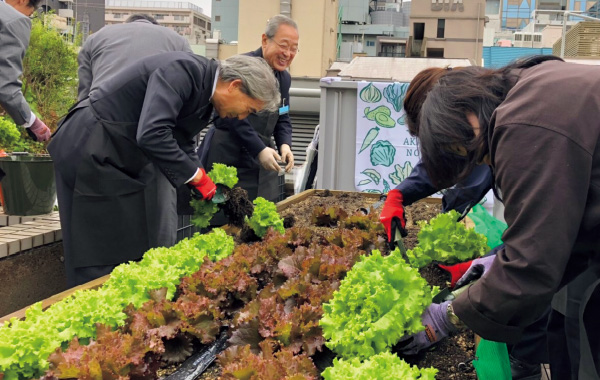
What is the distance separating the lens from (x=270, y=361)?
5.95 feet

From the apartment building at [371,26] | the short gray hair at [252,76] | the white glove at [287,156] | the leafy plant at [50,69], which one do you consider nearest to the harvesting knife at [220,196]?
the short gray hair at [252,76]

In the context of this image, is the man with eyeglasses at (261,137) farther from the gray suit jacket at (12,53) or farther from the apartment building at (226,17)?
the apartment building at (226,17)

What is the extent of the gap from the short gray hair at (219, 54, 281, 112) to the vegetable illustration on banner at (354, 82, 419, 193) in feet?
10.6

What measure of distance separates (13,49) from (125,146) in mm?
1166

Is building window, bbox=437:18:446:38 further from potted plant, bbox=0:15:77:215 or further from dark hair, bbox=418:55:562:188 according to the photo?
dark hair, bbox=418:55:562:188

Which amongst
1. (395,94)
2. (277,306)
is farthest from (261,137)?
(277,306)

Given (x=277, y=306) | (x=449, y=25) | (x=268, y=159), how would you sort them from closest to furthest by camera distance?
(x=277, y=306)
(x=268, y=159)
(x=449, y=25)

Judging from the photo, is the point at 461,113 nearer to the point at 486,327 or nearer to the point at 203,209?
the point at 486,327

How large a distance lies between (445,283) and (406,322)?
1189mm

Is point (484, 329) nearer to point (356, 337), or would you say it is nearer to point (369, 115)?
point (356, 337)

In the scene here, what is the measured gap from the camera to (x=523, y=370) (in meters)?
2.58

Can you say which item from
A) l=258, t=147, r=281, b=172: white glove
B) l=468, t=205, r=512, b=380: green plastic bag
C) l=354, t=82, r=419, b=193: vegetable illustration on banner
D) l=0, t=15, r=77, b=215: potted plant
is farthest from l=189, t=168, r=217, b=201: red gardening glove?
l=354, t=82, r=419, b=193: vegetable illustration on banner

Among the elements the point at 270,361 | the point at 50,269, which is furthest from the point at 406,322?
the point at 50,269

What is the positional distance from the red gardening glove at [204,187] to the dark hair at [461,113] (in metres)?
1.59
